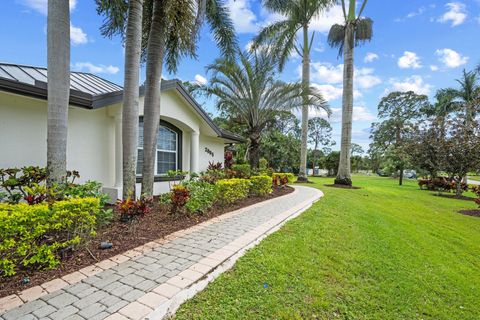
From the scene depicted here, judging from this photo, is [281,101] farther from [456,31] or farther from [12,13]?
[12,13]

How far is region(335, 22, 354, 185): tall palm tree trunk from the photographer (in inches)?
608

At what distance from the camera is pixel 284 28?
16.4 meters

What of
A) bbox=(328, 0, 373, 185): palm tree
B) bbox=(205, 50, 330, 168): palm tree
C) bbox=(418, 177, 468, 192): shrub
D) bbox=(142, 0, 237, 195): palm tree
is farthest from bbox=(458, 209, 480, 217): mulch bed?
bbox=(142, 0, 237, 195): palm tree

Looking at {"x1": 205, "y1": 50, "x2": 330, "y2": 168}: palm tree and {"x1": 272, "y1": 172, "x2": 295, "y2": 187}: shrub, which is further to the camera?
{"x1": 205, "y1": 50, "x2": 330, "y2": 168}: palm tree

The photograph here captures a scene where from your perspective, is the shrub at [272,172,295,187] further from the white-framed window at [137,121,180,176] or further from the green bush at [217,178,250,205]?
the white-framed window at [137,121,180,176]

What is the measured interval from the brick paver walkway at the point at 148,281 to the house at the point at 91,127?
13.9ft

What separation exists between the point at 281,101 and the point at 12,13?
11.4 m

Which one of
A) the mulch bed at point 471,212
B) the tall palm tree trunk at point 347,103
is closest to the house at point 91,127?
the tall palm tree trunk at point 347,103

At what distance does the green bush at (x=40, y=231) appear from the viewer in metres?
2.83

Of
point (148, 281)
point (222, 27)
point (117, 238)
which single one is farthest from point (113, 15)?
point (148, 281)

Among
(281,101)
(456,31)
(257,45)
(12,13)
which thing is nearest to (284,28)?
(257,45)

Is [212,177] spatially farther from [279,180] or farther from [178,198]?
[279,180]

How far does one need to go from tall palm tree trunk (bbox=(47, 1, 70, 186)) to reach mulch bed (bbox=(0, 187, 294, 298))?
1.47 metres

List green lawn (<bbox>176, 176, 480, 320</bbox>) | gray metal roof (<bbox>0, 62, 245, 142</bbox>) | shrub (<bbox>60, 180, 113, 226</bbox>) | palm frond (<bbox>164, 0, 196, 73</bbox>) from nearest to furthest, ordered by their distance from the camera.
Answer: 1. green lawn (<bbox>176, 176, 480, 320</bbox>)
2. shrub (<bbox>60, 180, 113, 226</bbox>)
3. gray metal roof (<bbox>0, 62, 245, 142</bbox>)
4. palm frond (<bbox>164, 0, 196, 73</bbox>)
